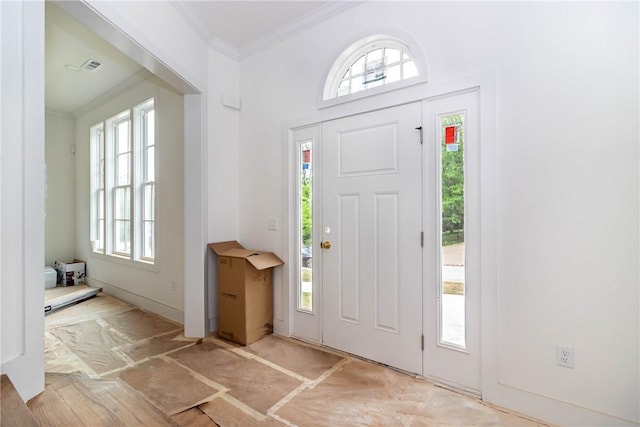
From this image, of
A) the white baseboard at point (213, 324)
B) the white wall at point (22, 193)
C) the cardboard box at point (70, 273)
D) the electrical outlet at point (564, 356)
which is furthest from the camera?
the cardboard box at point (70, 273)

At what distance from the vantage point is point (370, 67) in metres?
2.58

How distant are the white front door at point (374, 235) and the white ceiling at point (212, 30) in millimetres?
1077

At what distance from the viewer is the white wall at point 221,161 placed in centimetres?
315

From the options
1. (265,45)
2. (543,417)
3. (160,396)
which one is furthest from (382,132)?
(160,396)

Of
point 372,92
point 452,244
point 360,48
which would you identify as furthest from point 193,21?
point 452,244

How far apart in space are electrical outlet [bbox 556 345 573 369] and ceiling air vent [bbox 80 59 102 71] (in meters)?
5.24

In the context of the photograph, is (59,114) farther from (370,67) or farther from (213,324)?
(370,67)

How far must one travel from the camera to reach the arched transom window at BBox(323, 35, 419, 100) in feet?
7.91

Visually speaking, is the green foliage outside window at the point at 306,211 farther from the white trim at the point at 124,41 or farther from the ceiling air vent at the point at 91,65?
the ceiling air vent at the point at 91,65

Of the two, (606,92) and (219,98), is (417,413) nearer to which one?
(606,92)

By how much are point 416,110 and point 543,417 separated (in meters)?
2.15

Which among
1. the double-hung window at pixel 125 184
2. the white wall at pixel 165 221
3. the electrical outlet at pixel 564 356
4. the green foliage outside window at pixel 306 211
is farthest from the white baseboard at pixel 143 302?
the electrical outlet at pixel 564 356

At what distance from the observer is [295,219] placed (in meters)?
3.00

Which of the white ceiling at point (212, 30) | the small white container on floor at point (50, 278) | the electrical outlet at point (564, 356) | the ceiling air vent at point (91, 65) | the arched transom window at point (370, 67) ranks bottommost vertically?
the small white container on floor at point (50, 278)
